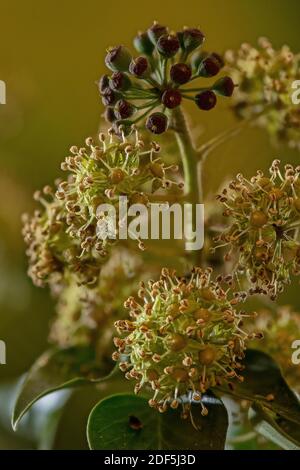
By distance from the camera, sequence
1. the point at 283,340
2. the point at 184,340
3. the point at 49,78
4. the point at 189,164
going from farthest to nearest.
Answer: the point at 49,78
the point at 283,340
the point at 189,164
the point at 184,340

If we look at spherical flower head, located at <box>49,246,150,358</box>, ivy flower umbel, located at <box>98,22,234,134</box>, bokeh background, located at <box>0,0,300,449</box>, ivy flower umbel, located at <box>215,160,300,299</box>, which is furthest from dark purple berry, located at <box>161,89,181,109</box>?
bokeh background, located at <box>0,0,300,449</box>

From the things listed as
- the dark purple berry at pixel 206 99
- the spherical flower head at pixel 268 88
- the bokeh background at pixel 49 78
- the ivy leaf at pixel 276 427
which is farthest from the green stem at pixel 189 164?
the bokeh background at pixel 49 78

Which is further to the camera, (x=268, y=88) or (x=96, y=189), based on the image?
(x=268, y=88)

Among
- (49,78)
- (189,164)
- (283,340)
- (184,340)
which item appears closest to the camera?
(184,340)

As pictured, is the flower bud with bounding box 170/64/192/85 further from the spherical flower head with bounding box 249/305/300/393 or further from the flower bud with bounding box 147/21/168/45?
the spherical flower head with bounding box 249/305/300/393

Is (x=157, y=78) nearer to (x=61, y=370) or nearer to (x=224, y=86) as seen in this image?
(x=224, y=86)

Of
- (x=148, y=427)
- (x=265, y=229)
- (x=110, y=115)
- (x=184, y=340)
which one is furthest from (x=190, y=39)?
(x=148, y=427)
